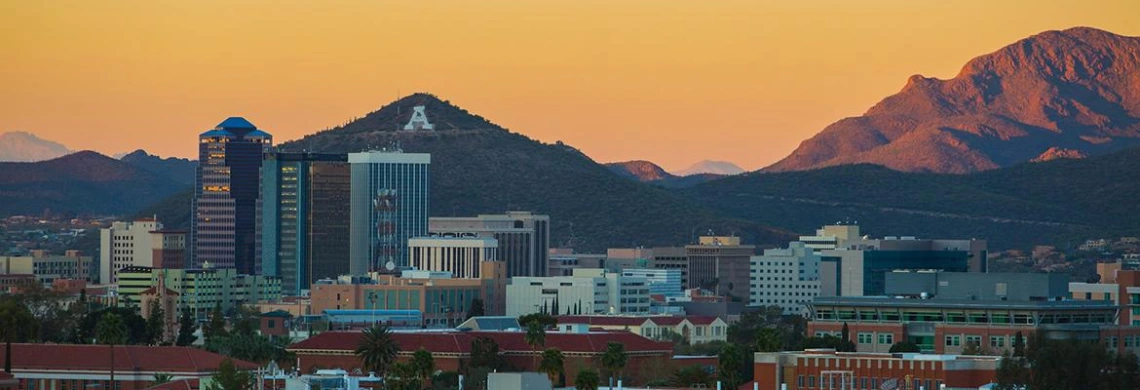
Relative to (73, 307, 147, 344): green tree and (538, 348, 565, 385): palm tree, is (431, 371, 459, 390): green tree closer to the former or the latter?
(538, 348, 565, 385): palm tree

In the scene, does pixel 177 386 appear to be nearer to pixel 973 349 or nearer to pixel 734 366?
pixel 734 366

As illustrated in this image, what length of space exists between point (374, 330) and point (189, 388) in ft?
69.1

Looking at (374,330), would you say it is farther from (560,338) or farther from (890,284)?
(890,284)

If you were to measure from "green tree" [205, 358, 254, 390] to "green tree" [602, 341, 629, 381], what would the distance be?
27.2 m

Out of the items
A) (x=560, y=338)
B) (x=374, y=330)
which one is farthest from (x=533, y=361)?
(x=374, y=330)

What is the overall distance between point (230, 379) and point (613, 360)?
33.1 meters

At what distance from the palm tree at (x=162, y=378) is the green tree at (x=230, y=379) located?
33.3 feet

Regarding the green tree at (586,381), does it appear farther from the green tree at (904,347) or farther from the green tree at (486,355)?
the green tree at (486,355)

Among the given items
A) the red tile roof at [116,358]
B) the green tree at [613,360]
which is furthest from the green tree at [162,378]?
the green tree at [613,360]

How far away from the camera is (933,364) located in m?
116

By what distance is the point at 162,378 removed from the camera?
144 meters

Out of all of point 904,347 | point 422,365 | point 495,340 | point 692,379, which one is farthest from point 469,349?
point 692,379

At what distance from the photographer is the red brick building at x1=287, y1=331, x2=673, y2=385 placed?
167375 millimetres

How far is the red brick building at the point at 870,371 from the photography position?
116 meters
